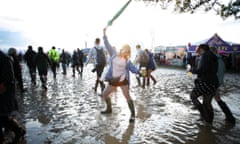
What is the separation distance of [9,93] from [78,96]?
536 cm

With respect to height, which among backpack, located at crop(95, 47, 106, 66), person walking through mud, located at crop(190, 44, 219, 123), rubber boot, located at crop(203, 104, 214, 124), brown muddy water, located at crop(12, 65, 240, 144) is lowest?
brown muddy water, located at crop(12, 65, 240, 144)

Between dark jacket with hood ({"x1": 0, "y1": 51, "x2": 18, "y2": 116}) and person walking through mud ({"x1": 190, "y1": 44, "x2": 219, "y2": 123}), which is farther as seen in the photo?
person walking through mud ({"x1": 190, "y1": 44, "x2": 219, "y2": 123})

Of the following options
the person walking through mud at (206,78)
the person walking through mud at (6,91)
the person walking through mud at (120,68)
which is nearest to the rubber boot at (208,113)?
the person walking through mud at (206,78)

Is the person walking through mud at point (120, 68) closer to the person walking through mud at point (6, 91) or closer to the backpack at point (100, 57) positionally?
the person walking through mud at point (6, 91)

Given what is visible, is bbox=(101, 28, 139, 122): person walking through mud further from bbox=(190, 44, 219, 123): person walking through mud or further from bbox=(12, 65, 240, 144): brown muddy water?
bbox=(190, 44, 219, 123): person walking through mud

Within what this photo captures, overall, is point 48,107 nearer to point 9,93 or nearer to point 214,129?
point 9,93

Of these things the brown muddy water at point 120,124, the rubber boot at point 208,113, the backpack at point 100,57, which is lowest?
the brown muddy water at point 120,124

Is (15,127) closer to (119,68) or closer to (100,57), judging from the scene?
(119,68)

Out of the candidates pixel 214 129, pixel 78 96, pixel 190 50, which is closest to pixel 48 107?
pixel 78 96

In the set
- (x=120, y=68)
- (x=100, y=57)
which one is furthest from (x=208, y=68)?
(x=100, y=57)

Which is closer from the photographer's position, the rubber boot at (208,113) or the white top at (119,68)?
the rubber boot at (208,113)

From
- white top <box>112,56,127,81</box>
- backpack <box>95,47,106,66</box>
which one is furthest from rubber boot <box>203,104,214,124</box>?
backpack <box>95,47,106,66</box>

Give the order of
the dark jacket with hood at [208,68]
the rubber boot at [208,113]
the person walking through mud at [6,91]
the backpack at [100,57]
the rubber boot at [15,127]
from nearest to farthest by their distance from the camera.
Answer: the person walking through mud at [6,91]
the rubber boot at [15,127]
the dark jacket with hood at [208,68]
the rubber boot at [208,113]
the backpack at [100,57]

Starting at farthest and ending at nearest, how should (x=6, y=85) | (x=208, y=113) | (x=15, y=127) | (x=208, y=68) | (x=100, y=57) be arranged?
(x=100, y=57), (x=208, y=113), (x=208, y=68), (x=15, y=127), (x=6, y=85)
